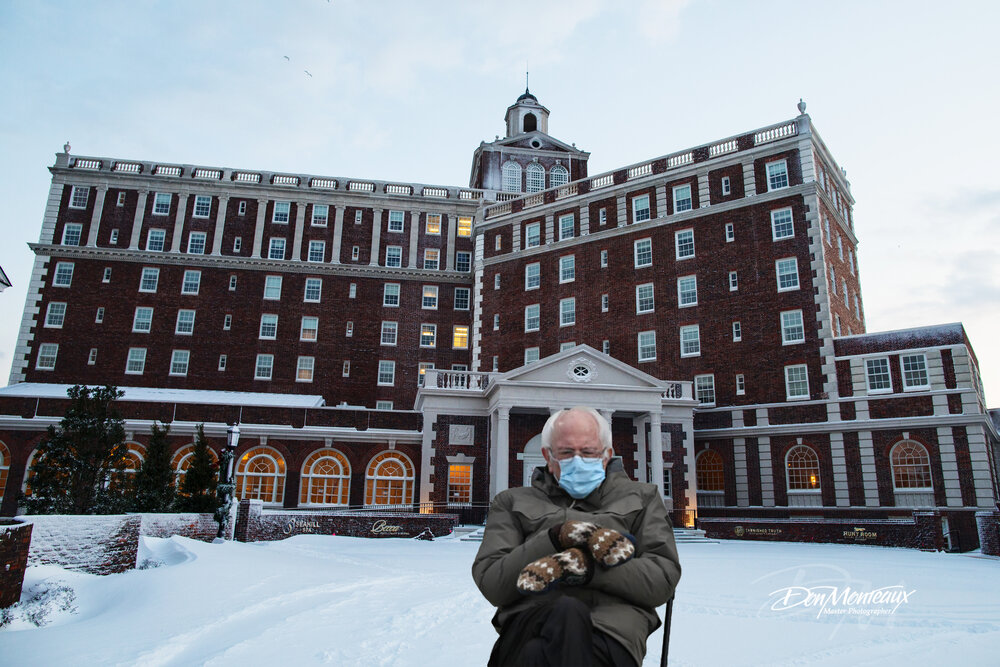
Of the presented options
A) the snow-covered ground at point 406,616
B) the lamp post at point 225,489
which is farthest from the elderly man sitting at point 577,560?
the lamp post at point 225,489

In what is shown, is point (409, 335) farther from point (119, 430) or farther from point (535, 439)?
point (119, 430)

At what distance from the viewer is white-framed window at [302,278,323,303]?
4519 cm

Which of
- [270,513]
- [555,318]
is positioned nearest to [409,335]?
[555,318]

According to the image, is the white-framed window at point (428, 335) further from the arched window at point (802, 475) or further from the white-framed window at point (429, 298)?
the arched window at point (802, 475)

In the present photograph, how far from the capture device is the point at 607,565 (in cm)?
360

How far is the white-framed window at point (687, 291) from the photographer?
35344 mm

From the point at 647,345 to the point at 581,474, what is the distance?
3281 centimetres

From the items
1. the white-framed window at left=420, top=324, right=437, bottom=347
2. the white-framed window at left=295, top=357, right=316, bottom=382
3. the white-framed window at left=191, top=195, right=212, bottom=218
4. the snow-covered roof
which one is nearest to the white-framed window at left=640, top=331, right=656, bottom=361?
the white-framed window at left=420, top=324, right=437, bottom=347

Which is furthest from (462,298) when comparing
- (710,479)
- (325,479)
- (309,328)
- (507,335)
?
(710,479)

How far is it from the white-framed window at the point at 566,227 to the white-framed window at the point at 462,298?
9146mm

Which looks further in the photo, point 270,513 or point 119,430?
point 270,513

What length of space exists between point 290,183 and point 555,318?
22.4 meters

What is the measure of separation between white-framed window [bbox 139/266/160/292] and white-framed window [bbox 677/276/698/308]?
33.6 metres

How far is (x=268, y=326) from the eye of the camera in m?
44.2
